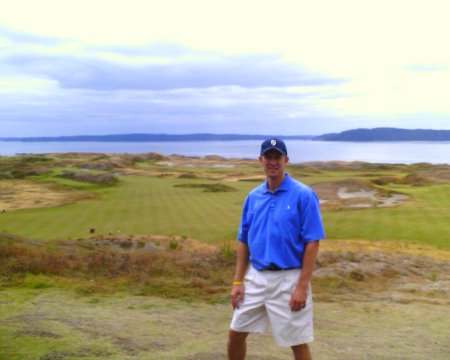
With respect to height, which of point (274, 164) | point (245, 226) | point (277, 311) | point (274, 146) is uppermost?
point (274, 146)

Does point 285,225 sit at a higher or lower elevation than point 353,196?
higher

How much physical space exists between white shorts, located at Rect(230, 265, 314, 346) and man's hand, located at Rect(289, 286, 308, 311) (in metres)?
0.07

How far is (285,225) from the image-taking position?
15.0 feet

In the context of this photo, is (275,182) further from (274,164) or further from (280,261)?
(280,261)

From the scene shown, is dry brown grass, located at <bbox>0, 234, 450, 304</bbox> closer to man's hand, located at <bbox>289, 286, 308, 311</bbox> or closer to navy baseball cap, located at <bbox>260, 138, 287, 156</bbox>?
man's hand, located at <bbox>289, 286, 308, 311</bbox>

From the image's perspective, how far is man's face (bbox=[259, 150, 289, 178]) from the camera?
4715mm

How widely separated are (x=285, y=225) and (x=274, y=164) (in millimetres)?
588

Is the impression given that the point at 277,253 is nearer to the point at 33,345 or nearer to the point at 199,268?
the point at 33,345

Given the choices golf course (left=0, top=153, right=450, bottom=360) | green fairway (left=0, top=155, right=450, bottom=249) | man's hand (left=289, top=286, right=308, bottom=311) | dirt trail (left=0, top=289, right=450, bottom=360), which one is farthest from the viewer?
green fairway (left=0, top=155, right=450, bottom=249)

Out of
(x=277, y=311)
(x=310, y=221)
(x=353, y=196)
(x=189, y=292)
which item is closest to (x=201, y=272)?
(x=189, y=292)

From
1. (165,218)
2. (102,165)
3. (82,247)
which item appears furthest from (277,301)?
(102,165)

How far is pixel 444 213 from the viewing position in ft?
82.1

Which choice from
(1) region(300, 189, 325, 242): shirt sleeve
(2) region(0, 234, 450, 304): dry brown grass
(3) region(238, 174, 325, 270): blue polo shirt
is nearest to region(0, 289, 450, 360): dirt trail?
(2) region(0, 234, 450, 304): dry brown grass

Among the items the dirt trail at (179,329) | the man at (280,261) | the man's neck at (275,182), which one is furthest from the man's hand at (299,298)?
the dirt trail at (179,329)
